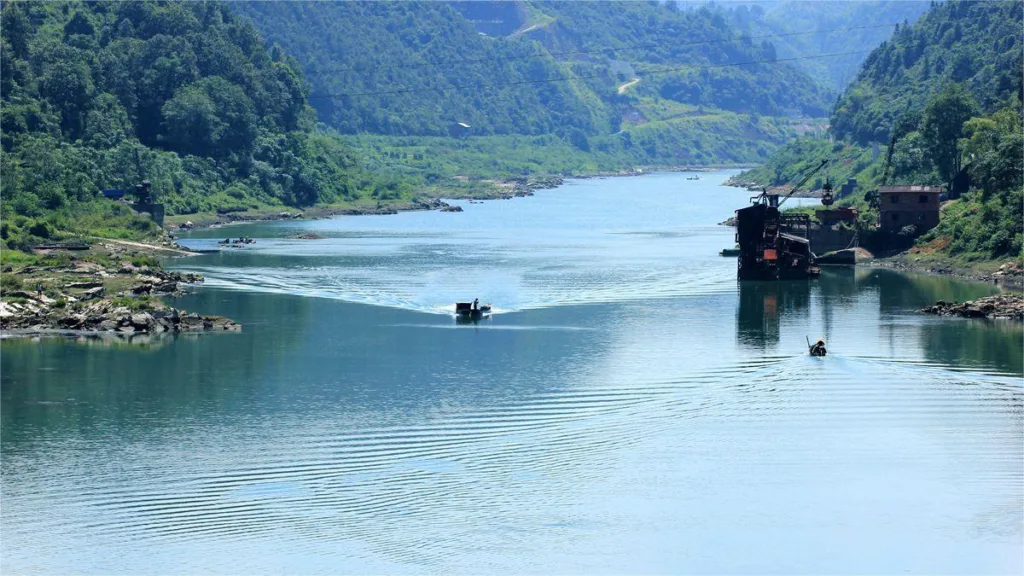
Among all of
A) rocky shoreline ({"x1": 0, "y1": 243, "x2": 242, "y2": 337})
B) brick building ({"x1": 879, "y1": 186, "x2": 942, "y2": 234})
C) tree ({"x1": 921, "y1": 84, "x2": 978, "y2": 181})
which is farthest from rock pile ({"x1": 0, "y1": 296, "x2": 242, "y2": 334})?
tree ({"x1": 921, "y1": 84, "x2": 978, "y2": 181})

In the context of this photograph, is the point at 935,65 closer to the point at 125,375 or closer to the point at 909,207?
the point at 909,207

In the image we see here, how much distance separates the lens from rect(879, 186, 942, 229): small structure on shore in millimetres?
90875

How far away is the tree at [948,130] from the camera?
103 m

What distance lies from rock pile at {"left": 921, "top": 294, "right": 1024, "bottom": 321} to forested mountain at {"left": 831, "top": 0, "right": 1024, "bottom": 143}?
6387cm

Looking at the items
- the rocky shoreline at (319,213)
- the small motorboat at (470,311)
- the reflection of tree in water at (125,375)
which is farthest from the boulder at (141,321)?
the rocky shoreline at (319,213)

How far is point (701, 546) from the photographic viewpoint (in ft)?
113

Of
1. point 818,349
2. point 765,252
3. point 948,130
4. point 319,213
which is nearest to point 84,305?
point 818,349

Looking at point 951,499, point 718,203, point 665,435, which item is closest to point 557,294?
point 665,435

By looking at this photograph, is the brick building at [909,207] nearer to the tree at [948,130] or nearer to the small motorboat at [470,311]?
the tree at [948,130]

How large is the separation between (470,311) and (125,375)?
19.3m

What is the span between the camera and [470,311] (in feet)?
225

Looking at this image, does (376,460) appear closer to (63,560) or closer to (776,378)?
(63,560)

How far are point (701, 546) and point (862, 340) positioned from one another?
28969mm

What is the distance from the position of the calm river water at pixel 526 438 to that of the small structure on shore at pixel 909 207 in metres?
14.3
